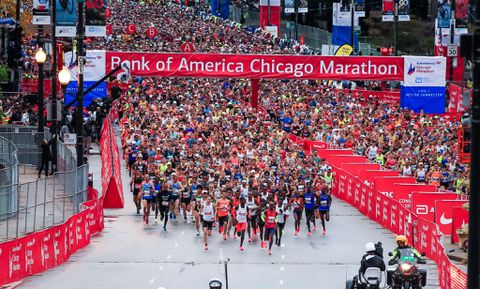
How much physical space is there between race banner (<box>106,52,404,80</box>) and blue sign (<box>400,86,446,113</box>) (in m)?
1.68

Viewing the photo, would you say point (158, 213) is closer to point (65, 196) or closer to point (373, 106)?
point (65, 196)

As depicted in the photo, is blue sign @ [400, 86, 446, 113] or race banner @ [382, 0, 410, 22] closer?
blue sign @ [400, 86, 446, 113]

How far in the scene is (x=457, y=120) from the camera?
54.5m

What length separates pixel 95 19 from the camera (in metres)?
41.7

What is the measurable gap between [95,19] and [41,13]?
2913 mm

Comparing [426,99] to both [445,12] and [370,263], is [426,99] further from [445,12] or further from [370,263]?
[370,263]

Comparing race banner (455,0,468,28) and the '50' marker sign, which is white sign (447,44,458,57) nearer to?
race banner (455,0,468,28)

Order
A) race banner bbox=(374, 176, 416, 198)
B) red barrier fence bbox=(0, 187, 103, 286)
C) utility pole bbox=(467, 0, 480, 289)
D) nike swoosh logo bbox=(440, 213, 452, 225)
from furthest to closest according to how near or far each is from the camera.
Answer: race banner bbox=(374, 176, 416, 198) < nike swoosh logo bbox=(440, 213, 452, 225) < red barrier fence bbox=(0, 187, 103, 286) < utility pole bbox=(467, 0, 480, 289)

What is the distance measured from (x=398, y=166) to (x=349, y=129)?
7739mm

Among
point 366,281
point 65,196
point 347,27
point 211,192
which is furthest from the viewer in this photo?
point 347,27

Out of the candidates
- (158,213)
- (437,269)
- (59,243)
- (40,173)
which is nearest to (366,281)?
(437,269)

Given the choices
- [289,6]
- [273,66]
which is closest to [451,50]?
[273,66]

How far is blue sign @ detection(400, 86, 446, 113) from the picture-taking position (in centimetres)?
5116

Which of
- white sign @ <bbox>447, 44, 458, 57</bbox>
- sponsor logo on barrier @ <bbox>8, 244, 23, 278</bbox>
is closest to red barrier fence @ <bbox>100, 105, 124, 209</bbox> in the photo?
sponsor logo on barrier @ <bbox>8, 244, 23, 278</bbox>
